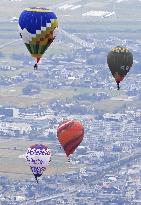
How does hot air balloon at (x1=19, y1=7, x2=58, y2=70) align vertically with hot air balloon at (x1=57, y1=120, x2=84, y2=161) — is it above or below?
above

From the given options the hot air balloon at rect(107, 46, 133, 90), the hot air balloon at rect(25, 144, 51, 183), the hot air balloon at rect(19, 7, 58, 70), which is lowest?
the hot air balloon at rect(25, 144, 51, 183)

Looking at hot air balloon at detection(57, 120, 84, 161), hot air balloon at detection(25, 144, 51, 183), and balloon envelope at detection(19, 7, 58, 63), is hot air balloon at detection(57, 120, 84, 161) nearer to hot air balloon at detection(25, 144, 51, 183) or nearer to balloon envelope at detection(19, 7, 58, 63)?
hot air balloon at detection(25, 144, 51, 183)

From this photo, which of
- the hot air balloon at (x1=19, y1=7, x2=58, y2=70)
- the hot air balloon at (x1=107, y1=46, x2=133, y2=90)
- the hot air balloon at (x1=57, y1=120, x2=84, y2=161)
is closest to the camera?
the hot air balloon at (x1=19, y1=7, x2=58, y2=70)

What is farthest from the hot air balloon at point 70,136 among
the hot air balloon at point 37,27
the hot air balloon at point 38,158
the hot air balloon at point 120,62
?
the hot air balloon at point 37,27

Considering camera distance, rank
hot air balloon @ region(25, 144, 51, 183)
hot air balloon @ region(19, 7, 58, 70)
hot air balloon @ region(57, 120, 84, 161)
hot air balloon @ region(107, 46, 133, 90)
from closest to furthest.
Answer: hot air balloon @ region(19, 7, 58, 70) → hot air balloon @ region(25, 144, 51, 183) → hot air balloon @ region(57, 120, 84, 161) → hot air balloon @ region(107, 46, 133, 90)

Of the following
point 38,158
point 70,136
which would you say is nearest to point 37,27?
point 38,158

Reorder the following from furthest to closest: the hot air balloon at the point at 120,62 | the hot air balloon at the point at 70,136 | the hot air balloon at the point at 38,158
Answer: the hot air balloon at the point at 120,62 < the hot air balloon at the point at 70,136 < the hot air balloon at the point at 38,158

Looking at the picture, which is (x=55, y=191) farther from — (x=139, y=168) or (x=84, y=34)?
(x=84, y=34)

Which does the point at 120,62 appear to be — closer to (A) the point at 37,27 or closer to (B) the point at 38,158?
(B) the point at 38,158

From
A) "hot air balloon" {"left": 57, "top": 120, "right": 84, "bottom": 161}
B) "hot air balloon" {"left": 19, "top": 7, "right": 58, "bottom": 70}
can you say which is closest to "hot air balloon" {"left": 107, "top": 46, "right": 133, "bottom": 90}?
"hot air balloon" {"left": 57, "top": 120, "right": 84, "bottom": 161}

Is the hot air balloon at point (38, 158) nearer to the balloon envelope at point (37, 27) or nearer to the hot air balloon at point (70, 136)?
the hot air balloon at point (70, 136)

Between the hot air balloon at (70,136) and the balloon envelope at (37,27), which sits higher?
the balloon envelope at (37,27)
